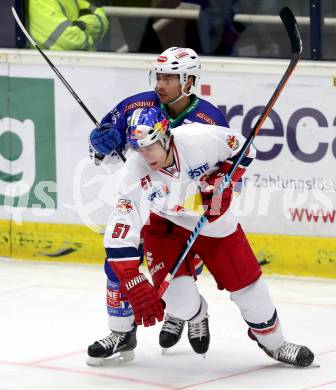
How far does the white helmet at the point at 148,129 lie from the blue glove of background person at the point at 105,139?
42 centimetres

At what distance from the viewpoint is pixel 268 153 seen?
24.2 ft

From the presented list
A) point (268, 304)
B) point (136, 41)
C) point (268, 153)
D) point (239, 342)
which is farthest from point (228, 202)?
point (136, 41)

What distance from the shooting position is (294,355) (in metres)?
5.46

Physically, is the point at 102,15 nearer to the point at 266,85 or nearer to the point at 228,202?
the point at 266,85

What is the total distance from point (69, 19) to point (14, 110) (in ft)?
2.08

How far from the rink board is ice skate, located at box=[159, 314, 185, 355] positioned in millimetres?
1655

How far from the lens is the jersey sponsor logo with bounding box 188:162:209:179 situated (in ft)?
17.6

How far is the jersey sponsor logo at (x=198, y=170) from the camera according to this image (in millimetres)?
5357

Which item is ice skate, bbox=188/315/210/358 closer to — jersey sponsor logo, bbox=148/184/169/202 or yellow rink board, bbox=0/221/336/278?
jersey sponsor logo, bbox=148/184/169/202

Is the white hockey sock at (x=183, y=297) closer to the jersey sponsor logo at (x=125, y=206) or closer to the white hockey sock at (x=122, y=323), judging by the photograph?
the white hockey sock at (x=122, y=323)

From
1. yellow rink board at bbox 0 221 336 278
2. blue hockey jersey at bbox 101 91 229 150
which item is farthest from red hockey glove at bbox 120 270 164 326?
yellow rink board at bbox 0 221 336 278

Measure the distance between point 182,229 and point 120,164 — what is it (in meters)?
2.17

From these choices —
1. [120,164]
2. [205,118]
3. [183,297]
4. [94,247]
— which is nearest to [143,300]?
[183,297]

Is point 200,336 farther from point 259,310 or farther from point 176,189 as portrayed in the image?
point 176,189
